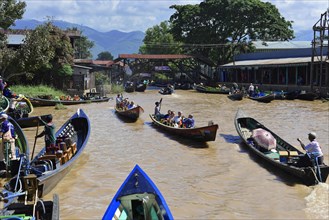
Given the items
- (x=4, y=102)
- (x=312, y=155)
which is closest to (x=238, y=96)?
(x=4, y=102)

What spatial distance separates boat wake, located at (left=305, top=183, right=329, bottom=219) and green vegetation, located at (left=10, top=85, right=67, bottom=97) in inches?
925

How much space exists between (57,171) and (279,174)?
658 centimetres

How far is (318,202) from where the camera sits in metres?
10.1

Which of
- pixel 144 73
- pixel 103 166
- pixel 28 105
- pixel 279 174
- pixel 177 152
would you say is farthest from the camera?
pixel 144 73

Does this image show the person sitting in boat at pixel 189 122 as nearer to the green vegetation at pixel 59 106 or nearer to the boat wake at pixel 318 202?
the boat wake at pixel 318 202

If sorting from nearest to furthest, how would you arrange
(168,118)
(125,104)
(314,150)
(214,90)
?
(314,150) < (168,118) < (125,104) < (214,90)

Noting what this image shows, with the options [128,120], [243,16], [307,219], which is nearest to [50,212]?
[307,219]

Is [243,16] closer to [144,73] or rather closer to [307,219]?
[144,73]

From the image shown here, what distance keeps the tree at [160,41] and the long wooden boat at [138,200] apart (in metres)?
59.7

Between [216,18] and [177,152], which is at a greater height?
[216,18]

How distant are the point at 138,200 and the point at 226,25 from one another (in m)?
46.0

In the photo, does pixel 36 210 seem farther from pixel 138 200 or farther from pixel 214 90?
pixel 214 90

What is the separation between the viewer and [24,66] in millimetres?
27984

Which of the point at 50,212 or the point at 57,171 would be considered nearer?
the point at 50,212
